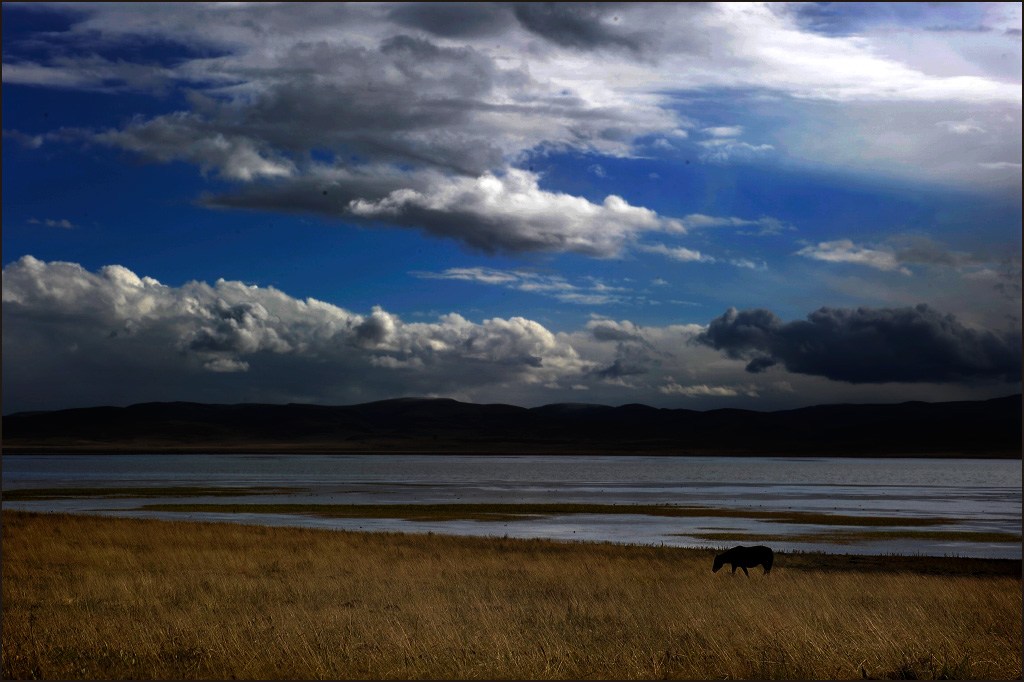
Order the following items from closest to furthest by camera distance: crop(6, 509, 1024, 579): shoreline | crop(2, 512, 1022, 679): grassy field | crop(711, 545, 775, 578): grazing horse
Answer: crop(2, 512, 1022, 679): grassy field < crop(711, 545, 775, 578): grazing horse < crop(6, 509, 1024, 579): shoreline

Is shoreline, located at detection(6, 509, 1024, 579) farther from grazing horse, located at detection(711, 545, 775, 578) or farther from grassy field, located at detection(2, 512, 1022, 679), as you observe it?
grazing horse, located at detection(711, 545, 775, 578)

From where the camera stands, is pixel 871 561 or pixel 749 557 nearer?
pixel 749 557

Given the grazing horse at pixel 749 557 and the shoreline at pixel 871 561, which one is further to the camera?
the shoreline at pixel 871 561

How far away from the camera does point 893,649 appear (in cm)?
1506

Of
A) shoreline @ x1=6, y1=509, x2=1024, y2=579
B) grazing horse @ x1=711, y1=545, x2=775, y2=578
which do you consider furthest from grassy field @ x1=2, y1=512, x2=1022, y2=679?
grazing horse @ x1=711, y1=545, x2=775, y2=578

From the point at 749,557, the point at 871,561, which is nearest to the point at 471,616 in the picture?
the point at 749,557

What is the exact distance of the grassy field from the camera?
1406 centimetres

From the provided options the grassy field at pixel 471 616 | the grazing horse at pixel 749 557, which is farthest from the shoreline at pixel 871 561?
the grazing horse at pixel 749 557

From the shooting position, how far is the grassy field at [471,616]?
14.1m

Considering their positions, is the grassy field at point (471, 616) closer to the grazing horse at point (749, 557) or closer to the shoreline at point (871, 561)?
the shoreline at point (871, 561)

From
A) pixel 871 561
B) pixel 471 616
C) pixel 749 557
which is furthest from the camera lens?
pixel 871 561

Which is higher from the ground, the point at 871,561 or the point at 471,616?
the point at 471,616

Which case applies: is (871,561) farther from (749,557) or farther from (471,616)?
(471,616)

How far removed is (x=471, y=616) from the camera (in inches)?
712
